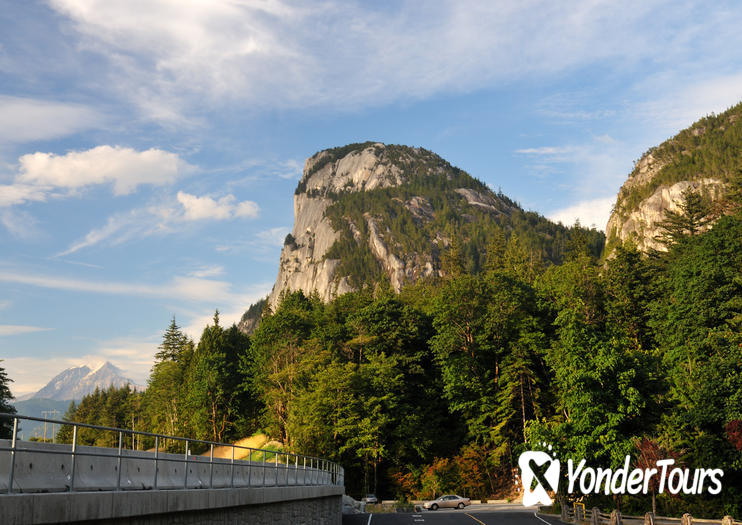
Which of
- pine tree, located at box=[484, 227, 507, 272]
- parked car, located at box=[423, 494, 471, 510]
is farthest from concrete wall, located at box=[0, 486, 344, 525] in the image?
pine tree, located at box=[484, 227, 507, 272]

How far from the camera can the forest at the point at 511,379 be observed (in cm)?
4569

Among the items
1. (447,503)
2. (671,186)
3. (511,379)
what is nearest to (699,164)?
(671,186)

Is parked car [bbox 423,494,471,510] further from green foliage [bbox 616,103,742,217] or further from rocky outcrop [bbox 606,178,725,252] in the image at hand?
green foliage [bbox 616,103,742,217]

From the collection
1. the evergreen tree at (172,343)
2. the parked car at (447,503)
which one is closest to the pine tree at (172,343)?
the evergreen tree at (172,343)

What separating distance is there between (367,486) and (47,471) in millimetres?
60812

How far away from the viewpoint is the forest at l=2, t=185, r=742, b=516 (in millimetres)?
45688

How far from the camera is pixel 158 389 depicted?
4715 inches

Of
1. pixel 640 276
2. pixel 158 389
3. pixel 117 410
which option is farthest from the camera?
pixel 117 410

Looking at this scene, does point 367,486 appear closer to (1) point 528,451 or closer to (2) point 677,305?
(1) point 528,451

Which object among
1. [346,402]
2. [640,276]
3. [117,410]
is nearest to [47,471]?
[346,402]

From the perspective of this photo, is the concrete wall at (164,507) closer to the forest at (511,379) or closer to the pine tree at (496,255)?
the forest at (511,379)

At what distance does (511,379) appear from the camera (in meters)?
71.5

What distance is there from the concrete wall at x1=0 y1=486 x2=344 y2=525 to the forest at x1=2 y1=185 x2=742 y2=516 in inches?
1095

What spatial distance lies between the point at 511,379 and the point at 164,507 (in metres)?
62.6
